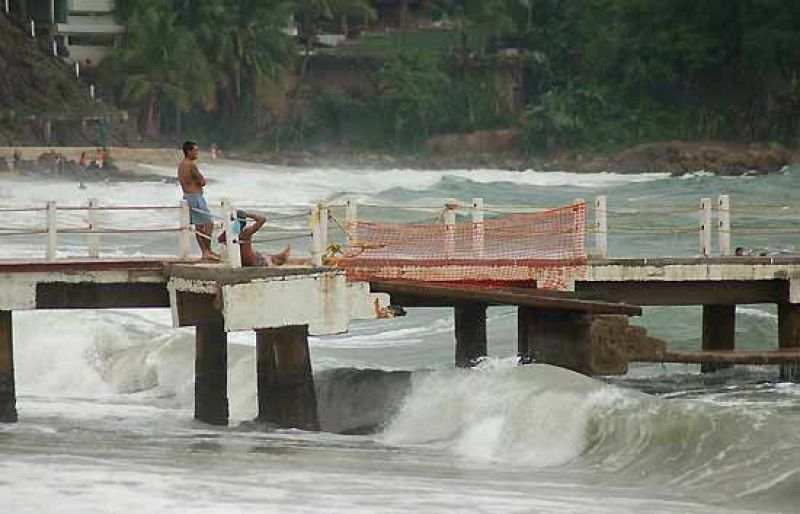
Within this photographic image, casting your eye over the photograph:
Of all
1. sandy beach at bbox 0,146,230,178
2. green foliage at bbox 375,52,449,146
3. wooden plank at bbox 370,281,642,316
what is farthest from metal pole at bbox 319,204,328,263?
green foliage at bbox 375,52,449,146

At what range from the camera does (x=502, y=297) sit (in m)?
20.9

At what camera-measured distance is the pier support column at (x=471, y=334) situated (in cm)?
2345

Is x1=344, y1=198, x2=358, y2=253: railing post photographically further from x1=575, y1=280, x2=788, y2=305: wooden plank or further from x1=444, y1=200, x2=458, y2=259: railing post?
x1=575, y1=280, x2=788, y2=305: wooden plank

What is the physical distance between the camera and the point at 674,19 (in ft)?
313

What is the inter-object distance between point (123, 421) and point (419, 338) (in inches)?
327

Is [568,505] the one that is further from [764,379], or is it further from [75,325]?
[75,325]

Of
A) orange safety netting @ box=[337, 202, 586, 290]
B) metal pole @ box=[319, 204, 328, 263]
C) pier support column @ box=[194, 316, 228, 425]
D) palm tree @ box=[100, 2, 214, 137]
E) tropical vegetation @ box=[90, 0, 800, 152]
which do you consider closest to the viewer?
metal pole @ box=[319, 204, 328, 263]

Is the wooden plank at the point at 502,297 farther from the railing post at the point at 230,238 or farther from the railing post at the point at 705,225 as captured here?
the railing post at the point at 705,225

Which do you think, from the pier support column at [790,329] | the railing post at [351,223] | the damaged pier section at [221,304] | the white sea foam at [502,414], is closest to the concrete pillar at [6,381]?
the damaged pier section at [221,304]

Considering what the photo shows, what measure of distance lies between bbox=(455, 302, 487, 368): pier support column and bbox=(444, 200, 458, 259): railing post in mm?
1408

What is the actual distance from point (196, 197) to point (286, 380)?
212 centimetres

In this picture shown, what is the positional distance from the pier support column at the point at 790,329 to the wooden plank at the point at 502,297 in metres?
2.49

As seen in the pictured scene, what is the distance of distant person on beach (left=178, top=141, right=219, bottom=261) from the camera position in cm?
2150

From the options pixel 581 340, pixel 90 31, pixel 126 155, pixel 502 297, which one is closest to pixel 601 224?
pixel 581 340
